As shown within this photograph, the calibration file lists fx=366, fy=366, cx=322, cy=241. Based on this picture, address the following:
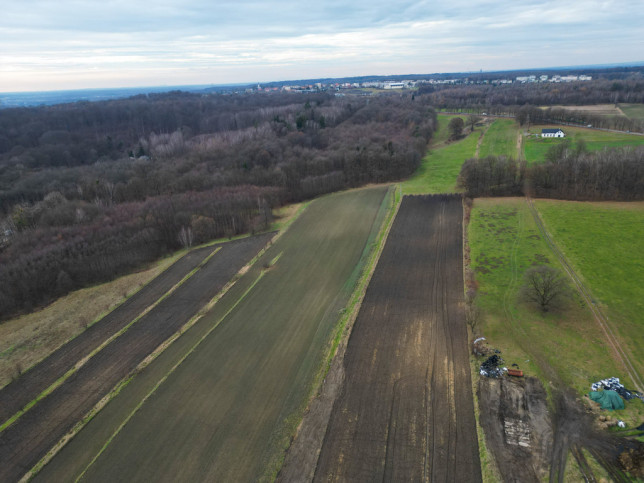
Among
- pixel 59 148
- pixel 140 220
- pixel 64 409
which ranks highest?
pixel 59 148

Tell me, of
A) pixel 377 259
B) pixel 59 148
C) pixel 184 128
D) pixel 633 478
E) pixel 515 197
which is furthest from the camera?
pixel 184 128

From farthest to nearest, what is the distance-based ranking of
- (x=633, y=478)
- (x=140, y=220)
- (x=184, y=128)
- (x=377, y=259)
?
(x=184, y=128), (x=140, y=220), (x=377, y=259), (x=633, y=478)

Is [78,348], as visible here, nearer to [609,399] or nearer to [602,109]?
[609,399]

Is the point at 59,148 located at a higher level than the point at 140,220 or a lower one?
higher

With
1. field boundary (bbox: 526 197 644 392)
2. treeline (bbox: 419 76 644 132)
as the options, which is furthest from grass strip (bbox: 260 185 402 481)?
treeline (bbox: 419 76 644 132)

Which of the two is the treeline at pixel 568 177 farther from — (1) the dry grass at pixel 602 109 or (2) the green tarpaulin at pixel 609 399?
(1) the dry grass at pixel 602 109

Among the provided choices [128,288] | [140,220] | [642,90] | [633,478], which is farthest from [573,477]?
[642,90]

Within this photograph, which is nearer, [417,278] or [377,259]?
[417,278]

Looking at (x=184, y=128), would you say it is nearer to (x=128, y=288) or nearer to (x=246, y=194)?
(x=246, y=194)
